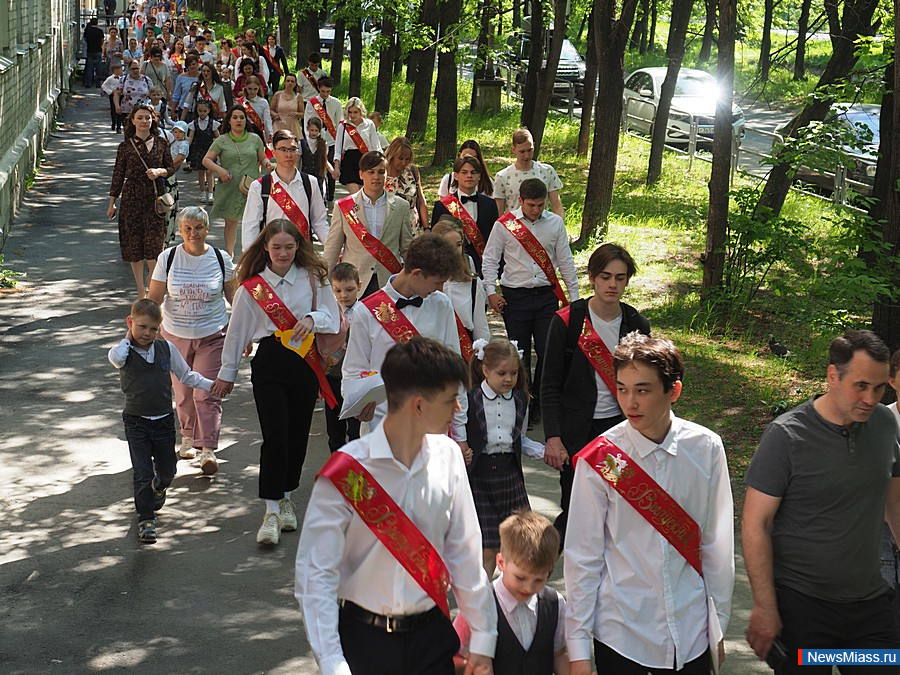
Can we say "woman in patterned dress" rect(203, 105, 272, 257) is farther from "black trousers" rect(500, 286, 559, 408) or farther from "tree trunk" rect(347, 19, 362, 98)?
"tree trunk" rect(347, 19, 362, 98)

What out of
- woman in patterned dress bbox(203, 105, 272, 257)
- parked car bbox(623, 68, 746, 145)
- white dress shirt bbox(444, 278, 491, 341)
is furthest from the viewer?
parked car bbox(623, 68, 746, 145)

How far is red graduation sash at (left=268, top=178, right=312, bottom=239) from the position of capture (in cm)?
1021

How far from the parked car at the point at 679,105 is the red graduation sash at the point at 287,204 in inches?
634

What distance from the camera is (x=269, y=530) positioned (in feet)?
24.1

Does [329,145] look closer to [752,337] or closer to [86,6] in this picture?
[752,337]

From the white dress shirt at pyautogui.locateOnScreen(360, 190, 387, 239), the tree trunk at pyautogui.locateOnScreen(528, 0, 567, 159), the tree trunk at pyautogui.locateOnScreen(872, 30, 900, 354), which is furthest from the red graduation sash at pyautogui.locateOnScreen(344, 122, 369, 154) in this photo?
the tree trunk at pyautogui.locateOnScreen(872, 30, 900, 354)

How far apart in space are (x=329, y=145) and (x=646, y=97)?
1235 centimetres

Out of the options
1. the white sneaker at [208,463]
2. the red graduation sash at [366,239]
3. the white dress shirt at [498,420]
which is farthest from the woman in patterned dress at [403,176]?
the white dress shirt at [498,420]

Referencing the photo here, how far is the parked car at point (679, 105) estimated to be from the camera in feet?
86.6

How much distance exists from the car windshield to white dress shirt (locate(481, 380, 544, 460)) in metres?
23.2

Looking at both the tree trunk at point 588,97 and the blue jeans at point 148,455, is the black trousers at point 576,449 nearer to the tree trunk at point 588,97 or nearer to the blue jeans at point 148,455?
the blue jeans at point 148,455

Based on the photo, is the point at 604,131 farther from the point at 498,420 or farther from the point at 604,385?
the point at 498,420

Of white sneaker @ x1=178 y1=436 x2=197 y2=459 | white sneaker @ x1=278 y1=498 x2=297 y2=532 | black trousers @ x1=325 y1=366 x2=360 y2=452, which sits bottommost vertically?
white sneaker @ x1=178 y1=436 x2=197 y2=459

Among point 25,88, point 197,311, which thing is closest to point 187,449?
point 197,311
